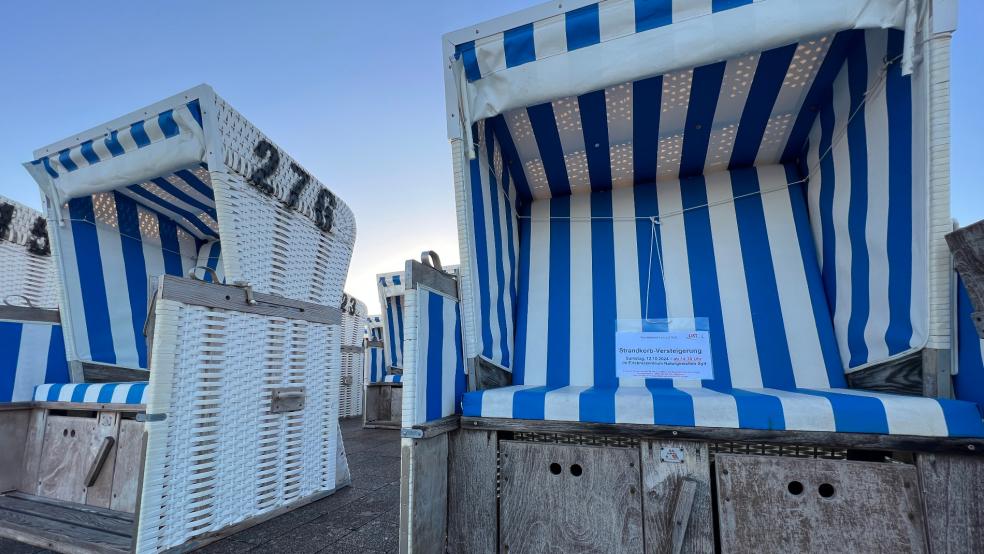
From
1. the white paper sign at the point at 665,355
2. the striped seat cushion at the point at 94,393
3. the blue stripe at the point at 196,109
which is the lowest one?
the striped seat cushion at the point at 94,393

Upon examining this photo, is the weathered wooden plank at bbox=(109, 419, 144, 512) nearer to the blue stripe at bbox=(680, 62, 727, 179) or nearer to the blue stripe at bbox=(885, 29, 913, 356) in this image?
the blue stripe at bbox=(680, 62, 727, 179)

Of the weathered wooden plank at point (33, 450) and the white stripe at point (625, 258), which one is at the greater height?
the white stripe at point (625, 258)

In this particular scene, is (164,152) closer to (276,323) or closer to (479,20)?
(276,323)

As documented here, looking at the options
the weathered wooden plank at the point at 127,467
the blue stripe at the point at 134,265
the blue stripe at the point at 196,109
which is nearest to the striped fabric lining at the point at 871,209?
the blue stripe at the point at 196,109

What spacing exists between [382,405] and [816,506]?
535cm

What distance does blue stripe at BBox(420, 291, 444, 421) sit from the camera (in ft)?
4.56

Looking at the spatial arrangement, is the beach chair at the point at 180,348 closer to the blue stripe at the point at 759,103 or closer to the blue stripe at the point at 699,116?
the blue stripe at the point at 699,116

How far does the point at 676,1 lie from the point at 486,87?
2.64 feet

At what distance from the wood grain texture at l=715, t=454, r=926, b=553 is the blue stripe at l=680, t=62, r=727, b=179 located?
1.64 m

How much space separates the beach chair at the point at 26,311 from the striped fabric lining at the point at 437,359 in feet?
9.88

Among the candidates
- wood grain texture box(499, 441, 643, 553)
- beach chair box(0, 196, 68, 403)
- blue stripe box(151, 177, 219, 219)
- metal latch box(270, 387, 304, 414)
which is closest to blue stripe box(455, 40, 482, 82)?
wood grain texture box(499, 441, 643, 553)

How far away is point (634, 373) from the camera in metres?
1.94

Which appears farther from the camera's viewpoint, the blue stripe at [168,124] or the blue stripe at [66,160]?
the blue stripe at [66,160]

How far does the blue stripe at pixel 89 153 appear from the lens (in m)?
2.18
